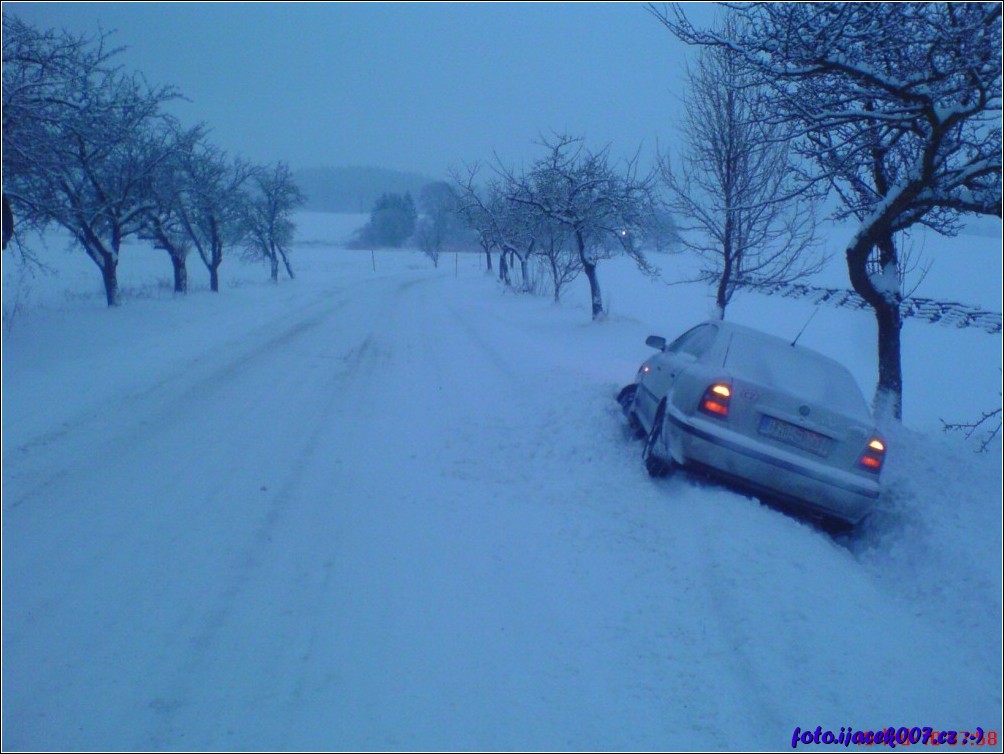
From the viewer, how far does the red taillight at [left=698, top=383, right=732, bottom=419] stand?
5934 millimetres

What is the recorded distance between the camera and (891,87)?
582 cm

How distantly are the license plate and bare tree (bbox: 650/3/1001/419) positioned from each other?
2512 mm

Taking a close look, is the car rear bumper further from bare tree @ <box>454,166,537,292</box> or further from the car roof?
bare tree @ <box>454,166,537,292</box>

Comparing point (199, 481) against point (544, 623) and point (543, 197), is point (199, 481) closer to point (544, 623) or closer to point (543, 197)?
point (544, 623)

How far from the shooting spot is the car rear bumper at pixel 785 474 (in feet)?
18.6

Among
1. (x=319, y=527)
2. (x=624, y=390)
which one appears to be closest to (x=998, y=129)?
(x=624, y=390)

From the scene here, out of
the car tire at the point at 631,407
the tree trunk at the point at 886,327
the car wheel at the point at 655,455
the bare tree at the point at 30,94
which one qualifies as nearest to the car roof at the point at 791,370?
the car wheel at the point at 655,455

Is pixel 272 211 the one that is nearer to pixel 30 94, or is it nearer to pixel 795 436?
pixel 30 94

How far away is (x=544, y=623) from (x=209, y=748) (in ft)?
6.39

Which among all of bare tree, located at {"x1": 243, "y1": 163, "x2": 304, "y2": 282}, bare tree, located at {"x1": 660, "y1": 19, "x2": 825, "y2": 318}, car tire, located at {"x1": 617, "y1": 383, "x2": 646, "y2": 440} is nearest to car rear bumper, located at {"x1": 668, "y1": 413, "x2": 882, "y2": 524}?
car tire, located at {"x1": 617, "y1": 383, "x2": 646, "y2": 440}

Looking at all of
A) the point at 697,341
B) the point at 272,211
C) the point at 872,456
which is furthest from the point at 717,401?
the point at 272,211

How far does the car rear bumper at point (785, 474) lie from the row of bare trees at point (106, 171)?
1022 centimetres

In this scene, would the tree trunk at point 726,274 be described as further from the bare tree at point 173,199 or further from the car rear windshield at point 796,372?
the bare tree at point 173,199

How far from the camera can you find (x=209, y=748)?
10.7ft
